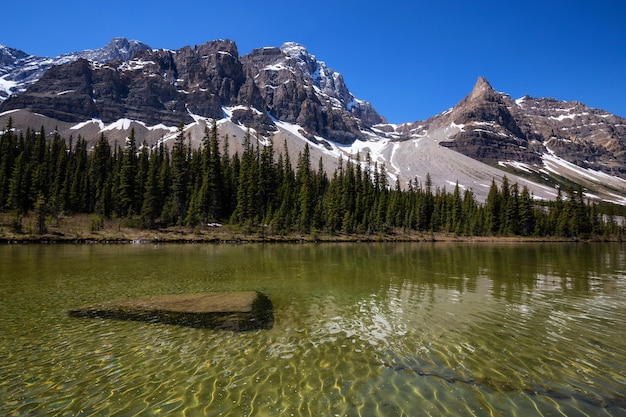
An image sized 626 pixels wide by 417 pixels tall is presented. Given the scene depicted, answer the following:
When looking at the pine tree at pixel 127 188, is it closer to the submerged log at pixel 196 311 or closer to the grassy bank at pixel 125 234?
the grassy bank at pixel 125 234

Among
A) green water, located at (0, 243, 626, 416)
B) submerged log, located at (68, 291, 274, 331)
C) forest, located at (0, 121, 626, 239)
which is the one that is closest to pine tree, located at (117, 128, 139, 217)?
forest, located at (0, 121, 626, 239)

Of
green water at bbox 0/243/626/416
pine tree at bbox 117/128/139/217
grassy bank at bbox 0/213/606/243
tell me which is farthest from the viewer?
pine tree at bbox 117/128/139/217

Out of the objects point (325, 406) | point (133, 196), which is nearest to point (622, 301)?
point (325, 406)

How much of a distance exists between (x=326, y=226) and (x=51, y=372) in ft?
305

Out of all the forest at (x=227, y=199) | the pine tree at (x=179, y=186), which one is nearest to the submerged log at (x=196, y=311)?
the forest at (x=227, y=199)

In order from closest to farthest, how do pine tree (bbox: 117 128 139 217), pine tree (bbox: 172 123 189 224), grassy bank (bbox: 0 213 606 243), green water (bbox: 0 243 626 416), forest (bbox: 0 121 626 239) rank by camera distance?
green water (bbox: 0 243 626 416) < grassy bank (bbox: 0 213 606 243) < forest (bbox: 0 121 626 239) < pine tree (bbox: 117 128 139 217) < pine tree (bbox: 172 123 189 224)

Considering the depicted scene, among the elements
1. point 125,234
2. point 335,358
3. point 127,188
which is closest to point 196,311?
point 335,358

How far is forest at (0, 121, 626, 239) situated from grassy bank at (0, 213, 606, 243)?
164 centimetres

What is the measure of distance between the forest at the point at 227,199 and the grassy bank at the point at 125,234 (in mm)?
1644

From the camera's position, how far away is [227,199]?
4193 inches

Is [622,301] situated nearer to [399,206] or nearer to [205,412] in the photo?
[205,412]

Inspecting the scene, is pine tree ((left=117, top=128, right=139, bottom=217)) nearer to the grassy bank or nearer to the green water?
the grassy bank

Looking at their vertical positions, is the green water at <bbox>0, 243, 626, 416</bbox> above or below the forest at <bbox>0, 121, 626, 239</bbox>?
below

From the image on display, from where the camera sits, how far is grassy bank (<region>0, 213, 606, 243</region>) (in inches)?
2415
